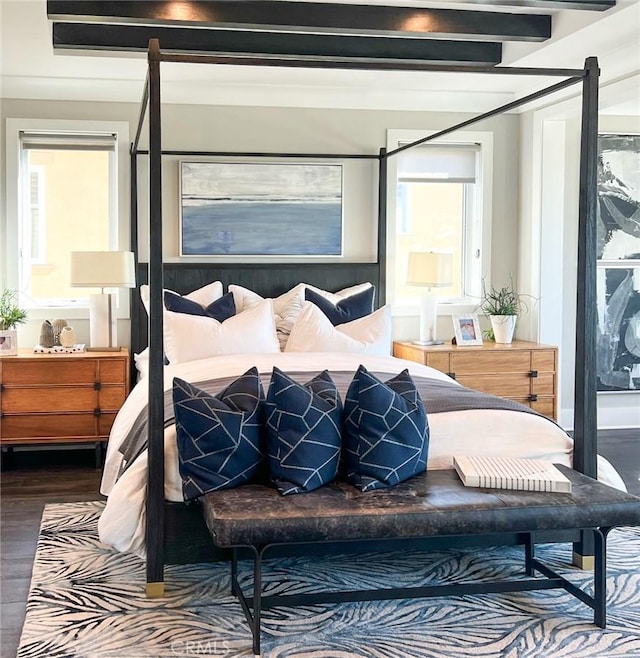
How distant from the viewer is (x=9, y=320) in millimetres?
5562

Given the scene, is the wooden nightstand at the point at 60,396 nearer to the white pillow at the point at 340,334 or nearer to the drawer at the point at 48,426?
the drawer at the point at 48,426

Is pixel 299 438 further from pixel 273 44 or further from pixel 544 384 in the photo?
pixel 544 384

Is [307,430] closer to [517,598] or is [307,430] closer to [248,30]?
[517,598]

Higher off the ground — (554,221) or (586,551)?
(554,221)

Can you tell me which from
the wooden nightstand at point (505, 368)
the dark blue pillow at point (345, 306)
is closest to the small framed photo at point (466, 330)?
the wooden nightstand at point (505, 368)

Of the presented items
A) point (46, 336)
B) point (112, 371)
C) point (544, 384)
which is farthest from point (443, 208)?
point (46, 336)

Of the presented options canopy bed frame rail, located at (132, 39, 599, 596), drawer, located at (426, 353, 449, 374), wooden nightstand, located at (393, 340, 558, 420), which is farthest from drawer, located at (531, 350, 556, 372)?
canopy bed frame rail, located at (132, 39, 599, 596)

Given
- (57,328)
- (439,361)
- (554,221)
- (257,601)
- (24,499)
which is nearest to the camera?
(257,601)

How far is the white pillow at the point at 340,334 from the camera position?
5.37 m

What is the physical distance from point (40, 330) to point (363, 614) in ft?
11.4

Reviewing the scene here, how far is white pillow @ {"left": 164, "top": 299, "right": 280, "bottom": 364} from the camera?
5.12 meters

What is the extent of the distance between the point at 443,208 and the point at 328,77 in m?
1.40

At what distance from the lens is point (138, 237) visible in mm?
5898

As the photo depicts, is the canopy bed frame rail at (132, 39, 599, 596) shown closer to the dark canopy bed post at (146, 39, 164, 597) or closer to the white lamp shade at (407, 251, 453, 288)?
the dark canopy bed post at (146, 39, 164, 597)
